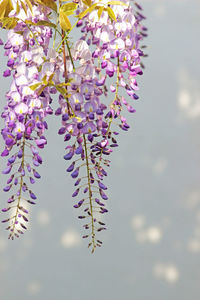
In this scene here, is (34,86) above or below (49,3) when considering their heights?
below

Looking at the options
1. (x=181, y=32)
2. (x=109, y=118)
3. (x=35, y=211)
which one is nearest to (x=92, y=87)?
(x=109, y=118)

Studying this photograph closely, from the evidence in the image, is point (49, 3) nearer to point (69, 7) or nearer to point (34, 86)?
point (69, 7)

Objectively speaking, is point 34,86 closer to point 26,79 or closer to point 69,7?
point 26,79

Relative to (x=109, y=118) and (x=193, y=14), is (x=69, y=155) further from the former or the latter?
(x=193, y=14)

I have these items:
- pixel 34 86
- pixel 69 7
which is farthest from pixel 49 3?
pixel 34 86

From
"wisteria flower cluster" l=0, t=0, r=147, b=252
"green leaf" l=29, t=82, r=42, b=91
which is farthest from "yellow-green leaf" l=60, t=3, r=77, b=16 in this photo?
"green leaf" l=29, t=82, r=42, b=91

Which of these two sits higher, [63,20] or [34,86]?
[63,20]

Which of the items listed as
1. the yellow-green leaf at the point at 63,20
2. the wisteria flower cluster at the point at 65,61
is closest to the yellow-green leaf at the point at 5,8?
the wisteria flower cluster at the point at 65,61

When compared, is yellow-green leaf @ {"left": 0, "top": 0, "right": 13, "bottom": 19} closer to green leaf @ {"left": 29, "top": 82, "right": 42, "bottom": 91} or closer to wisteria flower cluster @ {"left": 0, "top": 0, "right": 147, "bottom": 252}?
wisteria flower cluster @ {"left": 0, "top": 0, "right": 147, "bottom": 252}

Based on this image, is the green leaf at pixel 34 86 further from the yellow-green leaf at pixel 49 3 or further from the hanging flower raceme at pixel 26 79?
the yellow-green leaf at pixel 49 3

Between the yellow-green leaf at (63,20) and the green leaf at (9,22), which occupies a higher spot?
the green leaf at (9,22)

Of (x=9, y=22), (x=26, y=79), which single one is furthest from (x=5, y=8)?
(x=26, y=79)
